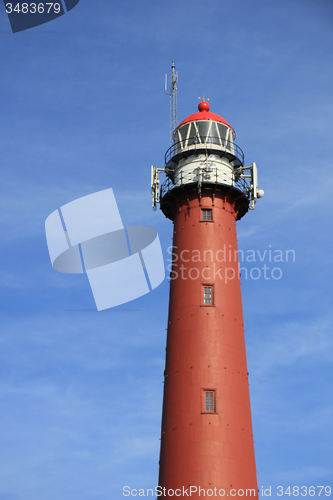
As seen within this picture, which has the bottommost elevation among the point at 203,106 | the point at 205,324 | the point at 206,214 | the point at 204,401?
the point at 204,401

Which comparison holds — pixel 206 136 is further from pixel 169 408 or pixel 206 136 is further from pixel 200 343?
pixel 169 408

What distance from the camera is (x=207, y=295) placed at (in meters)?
36.2

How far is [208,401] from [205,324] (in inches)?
189

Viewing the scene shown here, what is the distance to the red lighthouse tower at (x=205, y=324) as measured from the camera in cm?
3147

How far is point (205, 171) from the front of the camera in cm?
3897

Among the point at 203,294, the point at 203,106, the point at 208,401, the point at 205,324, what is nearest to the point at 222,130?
the point at 203,106

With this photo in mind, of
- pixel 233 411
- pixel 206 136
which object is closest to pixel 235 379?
pixel 233 411

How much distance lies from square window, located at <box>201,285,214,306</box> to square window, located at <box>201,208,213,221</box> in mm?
5148

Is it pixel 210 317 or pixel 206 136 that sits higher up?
pixel 206 136

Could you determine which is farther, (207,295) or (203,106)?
(203,106)

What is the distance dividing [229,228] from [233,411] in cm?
1279

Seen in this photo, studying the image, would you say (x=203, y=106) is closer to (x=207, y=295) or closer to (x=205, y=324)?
(x=207, y=295)

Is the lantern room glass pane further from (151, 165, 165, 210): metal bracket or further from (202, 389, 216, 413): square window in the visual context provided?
(202, 389, 216, 413): square window

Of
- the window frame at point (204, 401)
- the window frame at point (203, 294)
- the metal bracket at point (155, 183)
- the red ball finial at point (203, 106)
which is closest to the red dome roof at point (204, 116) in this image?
the red ball finial at point (203, 106)
